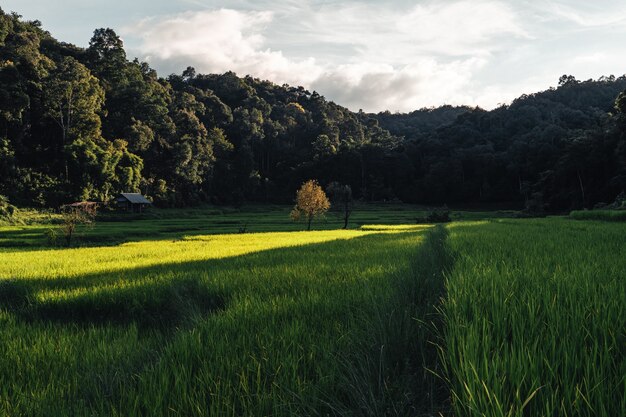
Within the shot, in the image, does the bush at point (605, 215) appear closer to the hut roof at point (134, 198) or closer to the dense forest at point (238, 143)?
the dense forest at point (238, 143)

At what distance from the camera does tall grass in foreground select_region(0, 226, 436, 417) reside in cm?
233

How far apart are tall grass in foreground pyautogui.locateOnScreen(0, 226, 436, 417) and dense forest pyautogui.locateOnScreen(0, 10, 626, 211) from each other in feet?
137

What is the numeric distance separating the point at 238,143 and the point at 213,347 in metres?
93.7

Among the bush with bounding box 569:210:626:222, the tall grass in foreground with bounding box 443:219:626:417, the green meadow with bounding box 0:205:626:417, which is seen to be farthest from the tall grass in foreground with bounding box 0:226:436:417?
the bush with bounding box 569:210:626:222

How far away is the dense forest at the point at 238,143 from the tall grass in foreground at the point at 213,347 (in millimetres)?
41729

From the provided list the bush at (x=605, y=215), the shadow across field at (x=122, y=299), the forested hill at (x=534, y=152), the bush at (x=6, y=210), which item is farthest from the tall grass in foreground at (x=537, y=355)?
the bush at (x=6, y=210)

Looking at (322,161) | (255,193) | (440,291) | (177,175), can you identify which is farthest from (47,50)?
(440,291)

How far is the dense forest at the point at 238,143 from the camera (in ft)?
168

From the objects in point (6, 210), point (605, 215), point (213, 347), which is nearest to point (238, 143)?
point (6, 210)

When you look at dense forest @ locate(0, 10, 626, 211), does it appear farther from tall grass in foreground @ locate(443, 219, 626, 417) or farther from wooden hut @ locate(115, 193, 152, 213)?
tall grass in foreground @ locate(443, 219, 626, 417)

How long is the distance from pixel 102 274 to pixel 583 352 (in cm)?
946

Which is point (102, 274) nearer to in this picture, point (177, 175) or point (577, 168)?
point (577, 168)

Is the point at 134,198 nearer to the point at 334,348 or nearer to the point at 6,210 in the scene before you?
the point at 6,210

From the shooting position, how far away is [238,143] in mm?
93375
